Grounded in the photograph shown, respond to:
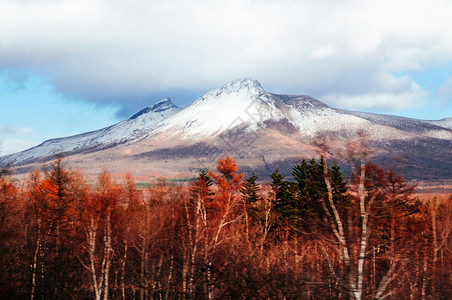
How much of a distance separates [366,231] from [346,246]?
1188 millimetres

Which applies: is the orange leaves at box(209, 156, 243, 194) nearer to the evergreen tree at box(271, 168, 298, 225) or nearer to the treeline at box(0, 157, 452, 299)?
the treeline at box(0, 157, 452, 299)

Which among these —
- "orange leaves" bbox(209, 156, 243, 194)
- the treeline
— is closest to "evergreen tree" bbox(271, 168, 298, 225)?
the treeline

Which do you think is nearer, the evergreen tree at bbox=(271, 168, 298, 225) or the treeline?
the treeline

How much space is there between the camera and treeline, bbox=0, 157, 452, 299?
707 inches

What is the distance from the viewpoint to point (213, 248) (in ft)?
81.1

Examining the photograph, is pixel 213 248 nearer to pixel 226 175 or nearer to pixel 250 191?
pixel 250 191

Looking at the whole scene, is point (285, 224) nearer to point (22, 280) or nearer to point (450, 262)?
point (450, 262)

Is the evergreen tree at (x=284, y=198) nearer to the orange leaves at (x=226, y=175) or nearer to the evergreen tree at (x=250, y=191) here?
the evergreen tree at (x=250, y=191)

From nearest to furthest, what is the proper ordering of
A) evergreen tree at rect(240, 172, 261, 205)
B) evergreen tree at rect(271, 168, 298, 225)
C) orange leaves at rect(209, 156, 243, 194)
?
evergreen tree at rect(271, 168, 298, 225) < evergreen tree at rect(240, 172, 261, 205) < orange leaves at rect(209, 156, 243, 194)

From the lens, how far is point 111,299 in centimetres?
2825

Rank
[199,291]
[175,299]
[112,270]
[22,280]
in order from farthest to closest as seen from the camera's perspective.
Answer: [112,270], [22,280], [175,299], [199,291]

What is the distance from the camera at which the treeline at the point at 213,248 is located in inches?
707

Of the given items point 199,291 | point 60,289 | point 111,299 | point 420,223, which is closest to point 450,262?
point 420,223

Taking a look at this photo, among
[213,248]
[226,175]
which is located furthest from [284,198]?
[213,248]
